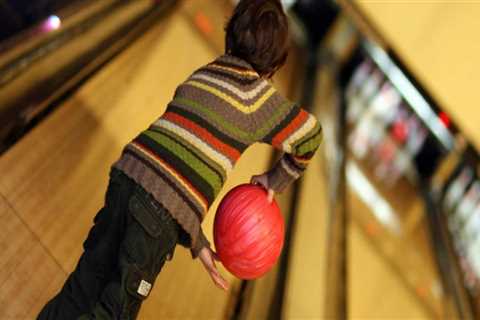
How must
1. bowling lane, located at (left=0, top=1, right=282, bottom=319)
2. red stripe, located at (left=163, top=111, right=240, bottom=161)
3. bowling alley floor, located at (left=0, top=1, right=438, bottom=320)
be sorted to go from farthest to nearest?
bowling lane, located at (left=0, top=1, right=282, bottom=319) → bowling alley floor, located at (left=0, top=1, right=438, bottom=320) → red stripe, located at (left=163, top=111, right=240, bottom=161)

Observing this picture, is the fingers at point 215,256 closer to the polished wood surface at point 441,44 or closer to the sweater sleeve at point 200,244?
the sweater sleeve at point 200,244

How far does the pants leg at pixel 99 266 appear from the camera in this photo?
4.24 feet

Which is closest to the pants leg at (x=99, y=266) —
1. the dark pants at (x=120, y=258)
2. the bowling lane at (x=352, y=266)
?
the dark pants at (x=120, y=258)

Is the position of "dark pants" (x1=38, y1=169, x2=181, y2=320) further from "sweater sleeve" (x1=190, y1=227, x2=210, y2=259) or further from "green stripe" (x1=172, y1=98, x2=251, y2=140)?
"green stripe" (x1=172, y1=98, x2=251, y2=140)

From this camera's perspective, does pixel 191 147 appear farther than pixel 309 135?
No

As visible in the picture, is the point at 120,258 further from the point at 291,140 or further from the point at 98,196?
the point at 98,196

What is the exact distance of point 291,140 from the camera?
56.6 inches

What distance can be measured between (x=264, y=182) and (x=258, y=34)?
33cm

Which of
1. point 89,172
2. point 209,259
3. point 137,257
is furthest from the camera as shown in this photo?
point 89,172

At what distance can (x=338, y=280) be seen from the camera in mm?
2807

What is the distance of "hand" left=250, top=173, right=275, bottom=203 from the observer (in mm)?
1503

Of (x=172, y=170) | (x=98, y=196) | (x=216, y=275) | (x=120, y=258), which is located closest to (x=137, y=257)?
(x=120, y=258)

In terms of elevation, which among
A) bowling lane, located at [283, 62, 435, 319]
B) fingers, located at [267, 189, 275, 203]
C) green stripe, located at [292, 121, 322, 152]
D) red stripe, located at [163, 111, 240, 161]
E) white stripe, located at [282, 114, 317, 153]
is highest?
red stripe, located at [163, 111, 240, 161]

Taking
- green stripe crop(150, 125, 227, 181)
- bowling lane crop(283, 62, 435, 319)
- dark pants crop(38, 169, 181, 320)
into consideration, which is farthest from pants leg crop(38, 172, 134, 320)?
bowling lane crop(283, 62, 435, 319)
